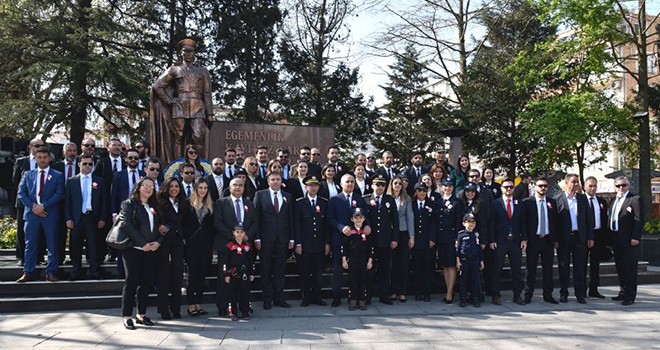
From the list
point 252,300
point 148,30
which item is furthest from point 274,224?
point 148,30

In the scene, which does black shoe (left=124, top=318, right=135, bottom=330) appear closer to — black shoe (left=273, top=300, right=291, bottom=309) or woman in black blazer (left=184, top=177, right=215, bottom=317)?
woman in black blazer (left=184, top=177, right=215, bottom=317)

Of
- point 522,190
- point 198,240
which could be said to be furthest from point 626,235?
point 198,240

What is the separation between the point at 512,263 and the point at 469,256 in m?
0.80

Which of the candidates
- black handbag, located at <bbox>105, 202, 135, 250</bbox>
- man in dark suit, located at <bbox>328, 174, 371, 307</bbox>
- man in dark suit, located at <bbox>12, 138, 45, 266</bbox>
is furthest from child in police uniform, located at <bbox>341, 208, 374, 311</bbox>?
man in dark suit, located at <bbox>12, 138, 45, 266</bbox>

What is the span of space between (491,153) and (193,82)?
1993 centimetres

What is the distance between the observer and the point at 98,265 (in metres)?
8.25

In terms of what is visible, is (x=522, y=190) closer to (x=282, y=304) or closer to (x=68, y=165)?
(x=282, y=304)

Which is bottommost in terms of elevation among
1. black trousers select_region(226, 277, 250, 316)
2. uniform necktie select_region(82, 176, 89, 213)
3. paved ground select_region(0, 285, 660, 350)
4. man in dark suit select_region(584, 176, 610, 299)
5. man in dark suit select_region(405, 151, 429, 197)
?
paved ground select_region(0, 285, 660, 350)

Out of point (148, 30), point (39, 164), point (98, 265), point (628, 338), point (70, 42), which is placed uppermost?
point (148, 30)

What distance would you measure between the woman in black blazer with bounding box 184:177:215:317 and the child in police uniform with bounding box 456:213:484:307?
3751 millimetres

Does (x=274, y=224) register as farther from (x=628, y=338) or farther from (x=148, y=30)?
(x=148, y=30)

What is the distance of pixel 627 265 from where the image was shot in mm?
8297

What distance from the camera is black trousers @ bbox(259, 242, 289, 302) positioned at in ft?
25.4

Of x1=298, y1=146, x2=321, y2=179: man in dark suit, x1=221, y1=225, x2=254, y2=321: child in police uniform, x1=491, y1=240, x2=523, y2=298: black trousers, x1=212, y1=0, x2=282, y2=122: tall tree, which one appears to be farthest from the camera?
x1=212, y1=0, x2=282, y2=122: tall tree
